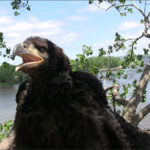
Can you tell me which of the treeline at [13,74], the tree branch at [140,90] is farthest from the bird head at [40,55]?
the tree branch at [140,90]

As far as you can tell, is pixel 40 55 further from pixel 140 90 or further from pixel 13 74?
pixel 140 90

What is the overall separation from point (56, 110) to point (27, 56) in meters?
0.63

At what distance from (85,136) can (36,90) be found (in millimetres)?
671

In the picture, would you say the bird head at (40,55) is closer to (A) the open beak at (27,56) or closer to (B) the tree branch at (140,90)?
(A) the open beak at (27,56)

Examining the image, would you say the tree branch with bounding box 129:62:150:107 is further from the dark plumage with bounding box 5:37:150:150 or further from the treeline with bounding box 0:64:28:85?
the dark plumage with bounding box 5:37:150:150

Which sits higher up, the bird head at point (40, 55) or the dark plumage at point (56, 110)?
the bird head at point (40, 55)

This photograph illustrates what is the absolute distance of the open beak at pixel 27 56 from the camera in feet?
8.16

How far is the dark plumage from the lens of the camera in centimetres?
253

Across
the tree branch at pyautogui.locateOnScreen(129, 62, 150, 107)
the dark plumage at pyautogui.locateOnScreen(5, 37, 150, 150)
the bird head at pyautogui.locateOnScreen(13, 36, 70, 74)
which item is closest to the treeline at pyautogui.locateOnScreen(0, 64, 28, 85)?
the dark plumage at pyautogui.locateOnScreen(5, 37, 150, 150)

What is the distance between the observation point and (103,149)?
271 cm

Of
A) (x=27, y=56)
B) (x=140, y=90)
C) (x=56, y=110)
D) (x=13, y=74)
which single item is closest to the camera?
(x=56, y=110)

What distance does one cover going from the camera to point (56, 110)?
100 inches

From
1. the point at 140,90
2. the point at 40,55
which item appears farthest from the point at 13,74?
the point at 40,55

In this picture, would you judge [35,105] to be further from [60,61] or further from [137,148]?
[137,148]
